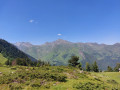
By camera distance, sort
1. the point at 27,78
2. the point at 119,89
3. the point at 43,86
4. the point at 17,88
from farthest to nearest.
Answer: the point at 27,78, the point at 119,89, the point at 43,86, the point at 17,88

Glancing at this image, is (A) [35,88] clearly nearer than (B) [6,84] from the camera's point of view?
Yes

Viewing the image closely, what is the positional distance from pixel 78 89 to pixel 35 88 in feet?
26.1

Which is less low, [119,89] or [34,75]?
[34,75]

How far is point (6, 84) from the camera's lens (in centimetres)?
1873

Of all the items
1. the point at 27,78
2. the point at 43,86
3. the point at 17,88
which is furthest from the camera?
the point at 27,78

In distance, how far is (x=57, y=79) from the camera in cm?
2158

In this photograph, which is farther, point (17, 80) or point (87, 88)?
point (17, 80)

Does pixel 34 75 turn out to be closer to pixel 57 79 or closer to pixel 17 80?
pixel 17 80

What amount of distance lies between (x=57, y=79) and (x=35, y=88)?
5799mm

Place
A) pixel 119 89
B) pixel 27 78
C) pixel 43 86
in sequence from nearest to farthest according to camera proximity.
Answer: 1. pixel 43 86
2. pixel 119 89
3. pixel 27 78

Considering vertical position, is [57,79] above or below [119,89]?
above

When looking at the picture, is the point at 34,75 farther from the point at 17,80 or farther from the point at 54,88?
the point at 54,88

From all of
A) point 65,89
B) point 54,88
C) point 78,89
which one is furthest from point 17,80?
point 78,89

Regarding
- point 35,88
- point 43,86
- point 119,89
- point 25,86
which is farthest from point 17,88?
point 119,89
